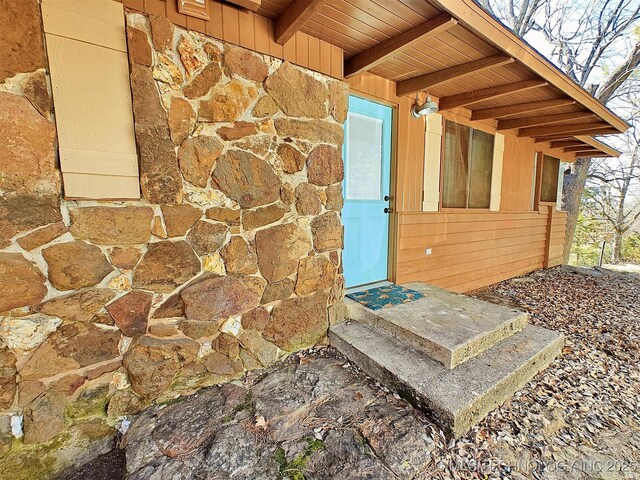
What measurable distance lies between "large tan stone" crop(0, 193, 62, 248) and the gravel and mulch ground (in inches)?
46.6

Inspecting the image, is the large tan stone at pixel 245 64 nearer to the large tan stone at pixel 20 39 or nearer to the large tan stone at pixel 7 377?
the large tan stone at pixel 20 39

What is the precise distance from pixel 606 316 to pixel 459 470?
3545mm

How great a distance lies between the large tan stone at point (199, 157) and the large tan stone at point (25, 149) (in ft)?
1.93

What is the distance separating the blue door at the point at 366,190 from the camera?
278 cm

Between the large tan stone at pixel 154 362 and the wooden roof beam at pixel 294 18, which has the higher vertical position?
the wooden roof beam at pixel 294 18

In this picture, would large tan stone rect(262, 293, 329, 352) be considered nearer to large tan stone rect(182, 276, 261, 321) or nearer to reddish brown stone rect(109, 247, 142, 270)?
large tan stone rect(182, 276, 261, 321)

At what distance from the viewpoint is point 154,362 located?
1660 millimetres

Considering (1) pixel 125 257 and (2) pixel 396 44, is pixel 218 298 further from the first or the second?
(2) pixel 396 44

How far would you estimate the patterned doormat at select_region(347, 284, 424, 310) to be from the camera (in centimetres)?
257

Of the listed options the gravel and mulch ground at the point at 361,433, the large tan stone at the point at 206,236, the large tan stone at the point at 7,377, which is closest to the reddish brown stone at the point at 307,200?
the large tan stone at the point at 206,236

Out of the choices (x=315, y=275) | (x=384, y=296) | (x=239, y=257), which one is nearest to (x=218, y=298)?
(x=239, y=257)

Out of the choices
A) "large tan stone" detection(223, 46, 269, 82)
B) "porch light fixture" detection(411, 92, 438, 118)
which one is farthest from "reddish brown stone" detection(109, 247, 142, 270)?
"porch light fixture" detection(411, 92, 438, 118)

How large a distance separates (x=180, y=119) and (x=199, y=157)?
0.23m

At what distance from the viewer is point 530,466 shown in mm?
1411
